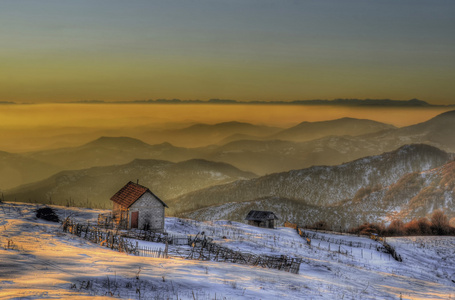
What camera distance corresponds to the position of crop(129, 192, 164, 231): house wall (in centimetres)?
5034

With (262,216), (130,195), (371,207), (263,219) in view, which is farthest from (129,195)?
(371,207)

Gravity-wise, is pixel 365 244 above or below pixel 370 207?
below

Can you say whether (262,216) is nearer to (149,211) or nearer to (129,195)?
(149,211)

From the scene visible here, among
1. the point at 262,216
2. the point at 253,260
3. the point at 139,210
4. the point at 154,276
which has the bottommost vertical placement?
the point at 253,260

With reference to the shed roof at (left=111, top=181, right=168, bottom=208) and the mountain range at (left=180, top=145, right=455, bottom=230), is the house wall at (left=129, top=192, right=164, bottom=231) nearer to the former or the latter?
the shed roof at (left=111, top=181, right=168, bottom=208)

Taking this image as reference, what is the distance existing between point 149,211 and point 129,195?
9.73 feet

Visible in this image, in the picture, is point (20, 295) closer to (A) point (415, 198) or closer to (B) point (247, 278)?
(B) point (247, 278)

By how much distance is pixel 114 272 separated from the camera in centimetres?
2228

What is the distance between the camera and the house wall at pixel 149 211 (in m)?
50.3

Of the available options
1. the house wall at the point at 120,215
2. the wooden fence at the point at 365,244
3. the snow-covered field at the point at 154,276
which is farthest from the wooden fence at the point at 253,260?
the wooden fence at the point at 365,244

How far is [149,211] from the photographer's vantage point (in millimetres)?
51031

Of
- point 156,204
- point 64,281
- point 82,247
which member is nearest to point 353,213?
point 156,204

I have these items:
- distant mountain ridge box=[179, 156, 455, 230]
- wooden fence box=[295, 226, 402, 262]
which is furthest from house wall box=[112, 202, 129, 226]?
distant mountain ridge box=[179, 156, 455, 230]

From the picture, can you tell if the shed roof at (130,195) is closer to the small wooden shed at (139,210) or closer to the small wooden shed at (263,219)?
the small wooden shed at (139,210)
